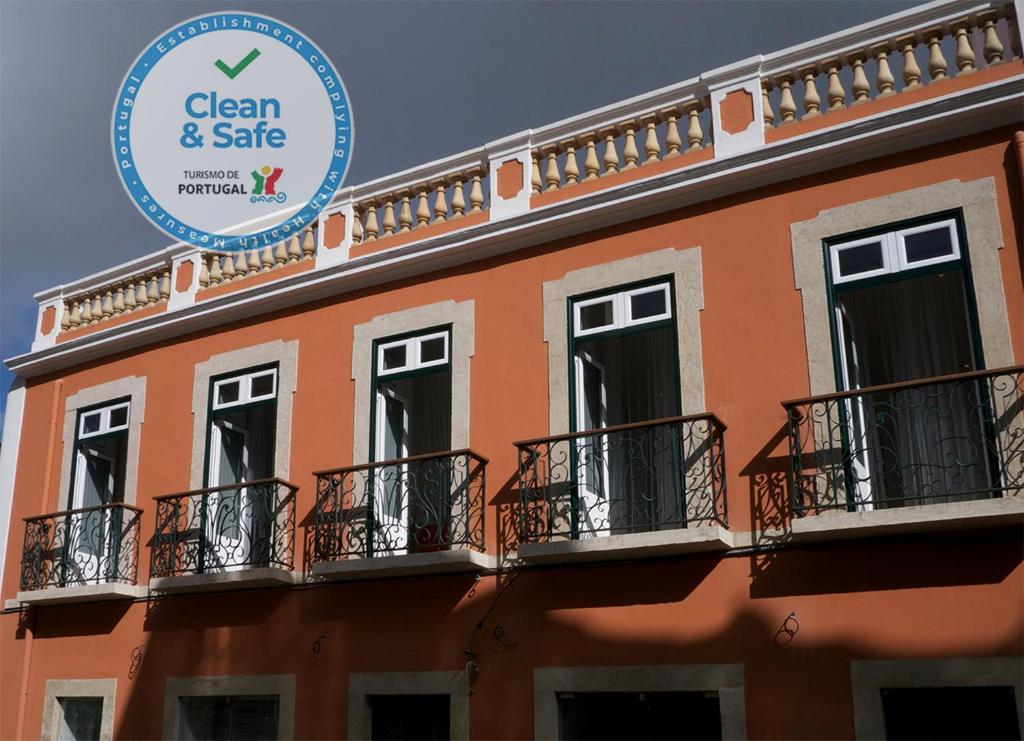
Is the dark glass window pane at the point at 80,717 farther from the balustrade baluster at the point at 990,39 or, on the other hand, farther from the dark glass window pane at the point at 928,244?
the balustrade baluster at the point at 990,39

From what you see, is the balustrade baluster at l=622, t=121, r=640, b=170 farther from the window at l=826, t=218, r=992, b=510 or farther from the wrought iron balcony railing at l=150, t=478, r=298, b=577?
the wrought iron balcony railing at l=150, t=478, r=298, b=577

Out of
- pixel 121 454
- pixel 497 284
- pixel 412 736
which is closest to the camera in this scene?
pixel 412 736

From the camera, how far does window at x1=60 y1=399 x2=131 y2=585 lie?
1167 centimetres

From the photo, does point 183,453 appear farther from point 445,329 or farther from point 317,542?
point 445,329

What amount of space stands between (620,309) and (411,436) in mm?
2491

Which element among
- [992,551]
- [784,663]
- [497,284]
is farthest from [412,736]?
[992,551]

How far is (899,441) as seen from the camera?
8.34 m

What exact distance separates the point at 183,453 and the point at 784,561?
6.28 metres

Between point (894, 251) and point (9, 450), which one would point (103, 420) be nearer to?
point (9, 450)

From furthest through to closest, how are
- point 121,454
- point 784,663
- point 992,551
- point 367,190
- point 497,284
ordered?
point 121,454, point 367,190, point 497,284, point 784,663, point 992,551

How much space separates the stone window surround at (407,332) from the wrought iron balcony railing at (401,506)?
29 cm

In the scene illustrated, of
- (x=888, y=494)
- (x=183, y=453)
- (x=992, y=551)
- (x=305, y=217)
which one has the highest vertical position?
(x=305, y=217)

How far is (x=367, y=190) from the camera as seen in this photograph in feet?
37.3

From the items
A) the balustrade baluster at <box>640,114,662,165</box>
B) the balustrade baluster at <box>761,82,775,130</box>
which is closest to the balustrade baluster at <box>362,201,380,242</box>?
the balustrade baluster at <box>640,114,662,165</box>
